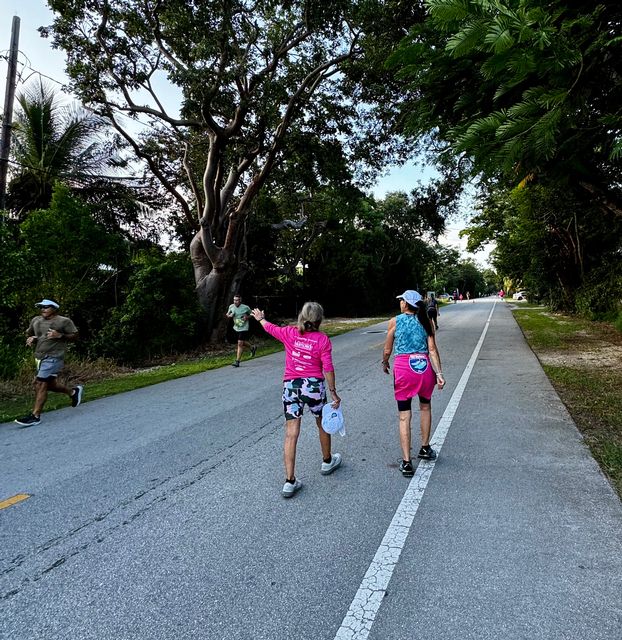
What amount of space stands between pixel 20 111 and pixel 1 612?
20786 millimetres

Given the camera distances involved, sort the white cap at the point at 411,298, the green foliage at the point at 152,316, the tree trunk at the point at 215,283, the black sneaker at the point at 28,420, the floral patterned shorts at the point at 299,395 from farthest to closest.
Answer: the tree trunk at the point at 215,283, the green foliage at the point at 152,316, the black sneaker at the point at 28,420, the white cap at the point at 411,298, the floral patterned shorts at the point at 299,395

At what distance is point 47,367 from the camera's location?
666 centimetres

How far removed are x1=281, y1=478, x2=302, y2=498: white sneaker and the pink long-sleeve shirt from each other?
927mm

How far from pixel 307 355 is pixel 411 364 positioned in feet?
3.62

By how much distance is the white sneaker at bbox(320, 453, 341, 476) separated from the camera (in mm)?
4207

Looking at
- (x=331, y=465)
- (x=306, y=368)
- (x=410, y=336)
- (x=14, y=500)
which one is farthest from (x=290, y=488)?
(x=14, y=500)

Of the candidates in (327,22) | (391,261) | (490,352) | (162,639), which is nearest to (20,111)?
(327,22)

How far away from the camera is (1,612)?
7.79 ft

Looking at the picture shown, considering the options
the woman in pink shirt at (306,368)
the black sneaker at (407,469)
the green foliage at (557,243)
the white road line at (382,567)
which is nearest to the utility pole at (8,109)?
the woman in pink shirt at (306,368)

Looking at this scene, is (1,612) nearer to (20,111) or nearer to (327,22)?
(327,22)

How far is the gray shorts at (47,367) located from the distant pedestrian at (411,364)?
527 cm

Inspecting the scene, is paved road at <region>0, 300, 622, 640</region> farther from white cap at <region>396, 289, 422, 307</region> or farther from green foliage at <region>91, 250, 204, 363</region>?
green foliage at <region>91, 250, 204, 363</region>

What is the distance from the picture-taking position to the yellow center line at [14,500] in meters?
3.68

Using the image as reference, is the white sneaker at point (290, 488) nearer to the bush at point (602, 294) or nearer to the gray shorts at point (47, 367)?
the gray shorts at point (47, 367)
